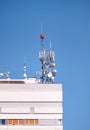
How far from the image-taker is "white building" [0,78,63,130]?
45.3m

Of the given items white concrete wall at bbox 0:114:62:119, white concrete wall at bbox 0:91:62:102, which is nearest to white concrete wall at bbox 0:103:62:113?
white concrete wall at bbox 0:114:62:119

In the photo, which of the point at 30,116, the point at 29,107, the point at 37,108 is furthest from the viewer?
the point at 30,116

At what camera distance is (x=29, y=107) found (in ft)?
150

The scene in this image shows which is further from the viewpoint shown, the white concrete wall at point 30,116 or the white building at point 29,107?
the white concrete wall at point 30,116

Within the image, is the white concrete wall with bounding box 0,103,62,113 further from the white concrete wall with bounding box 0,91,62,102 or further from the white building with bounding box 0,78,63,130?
the white concrete wall with bounding box 0,91,62,102

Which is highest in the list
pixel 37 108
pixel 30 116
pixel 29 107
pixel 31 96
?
pixel 31 96

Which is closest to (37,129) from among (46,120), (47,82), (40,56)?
(46,120)

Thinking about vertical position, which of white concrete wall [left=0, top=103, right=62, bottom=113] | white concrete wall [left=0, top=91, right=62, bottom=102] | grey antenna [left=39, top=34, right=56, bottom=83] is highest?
grey antenna [left=39, top=34, right=56, bottom=83]

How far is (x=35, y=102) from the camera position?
45656mm

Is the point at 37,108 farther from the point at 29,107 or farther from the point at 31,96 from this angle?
the point at 31,96

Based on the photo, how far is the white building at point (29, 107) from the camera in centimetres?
4531

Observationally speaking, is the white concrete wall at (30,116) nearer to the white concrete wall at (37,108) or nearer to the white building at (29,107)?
the white building at (29,107)

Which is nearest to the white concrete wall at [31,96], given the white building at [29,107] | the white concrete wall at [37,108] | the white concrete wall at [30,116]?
the white building at [29,107]

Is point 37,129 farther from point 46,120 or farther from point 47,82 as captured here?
point 47,82
